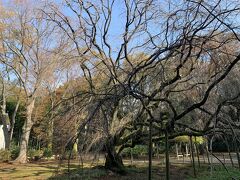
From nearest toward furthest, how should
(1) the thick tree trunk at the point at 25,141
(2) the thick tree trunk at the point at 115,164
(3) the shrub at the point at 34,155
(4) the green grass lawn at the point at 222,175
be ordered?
(4) the green grass lawn at the point at 222,175 < (2) the thick tree trunk at the point at 115,164 < (1) the thick tree trunk at the point at 25,141 < (3) the shrub at the point at 34,155

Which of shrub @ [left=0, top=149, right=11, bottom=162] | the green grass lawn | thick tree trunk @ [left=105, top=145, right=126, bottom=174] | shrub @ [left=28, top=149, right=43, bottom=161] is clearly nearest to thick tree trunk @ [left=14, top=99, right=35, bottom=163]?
shrub @ [left=0, top=149, right=11, bottom=162]

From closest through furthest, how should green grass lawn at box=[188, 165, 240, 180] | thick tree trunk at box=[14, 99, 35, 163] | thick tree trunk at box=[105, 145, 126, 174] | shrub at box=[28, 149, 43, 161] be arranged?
green grass lawn at box=[188, 165, 240, 180] → thick tree trunk at box=[105, 145, 126, 174] → thick tree trunk at box=[14, 99, 35, 163] → shrub at box=[28, 149, 43, 161]

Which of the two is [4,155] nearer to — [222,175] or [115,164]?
[115,164]

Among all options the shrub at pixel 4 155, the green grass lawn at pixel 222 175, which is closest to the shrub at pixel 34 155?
the shrub at pixel 4 155

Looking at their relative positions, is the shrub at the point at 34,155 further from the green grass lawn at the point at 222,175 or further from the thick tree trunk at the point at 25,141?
the green grass lawn at the point at 222,175

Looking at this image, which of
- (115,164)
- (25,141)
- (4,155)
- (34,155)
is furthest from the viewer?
(34,155)

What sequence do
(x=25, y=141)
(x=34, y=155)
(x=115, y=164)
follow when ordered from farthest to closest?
(x=34, y=155) → (x=25, y=141) → (x=115, y=164)

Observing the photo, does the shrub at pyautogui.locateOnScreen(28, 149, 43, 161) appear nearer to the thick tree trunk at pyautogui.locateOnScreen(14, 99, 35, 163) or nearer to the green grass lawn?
the thick tree trunk at pyautogui.locateOnScreen(14, 99, 35, 163)

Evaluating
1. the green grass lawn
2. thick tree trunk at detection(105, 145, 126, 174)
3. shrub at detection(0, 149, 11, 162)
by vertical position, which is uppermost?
shrub at detection(0, 149, 11, 162)

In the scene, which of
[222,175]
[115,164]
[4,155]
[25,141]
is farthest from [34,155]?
[222,175]

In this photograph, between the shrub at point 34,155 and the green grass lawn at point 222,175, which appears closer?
the green grass lawn at point 222,175

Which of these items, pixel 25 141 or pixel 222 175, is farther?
pixel 25 141

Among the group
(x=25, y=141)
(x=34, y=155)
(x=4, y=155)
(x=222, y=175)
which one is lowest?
(x=222, y=175)

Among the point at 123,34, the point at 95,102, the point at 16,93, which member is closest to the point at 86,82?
the point at 123,34
